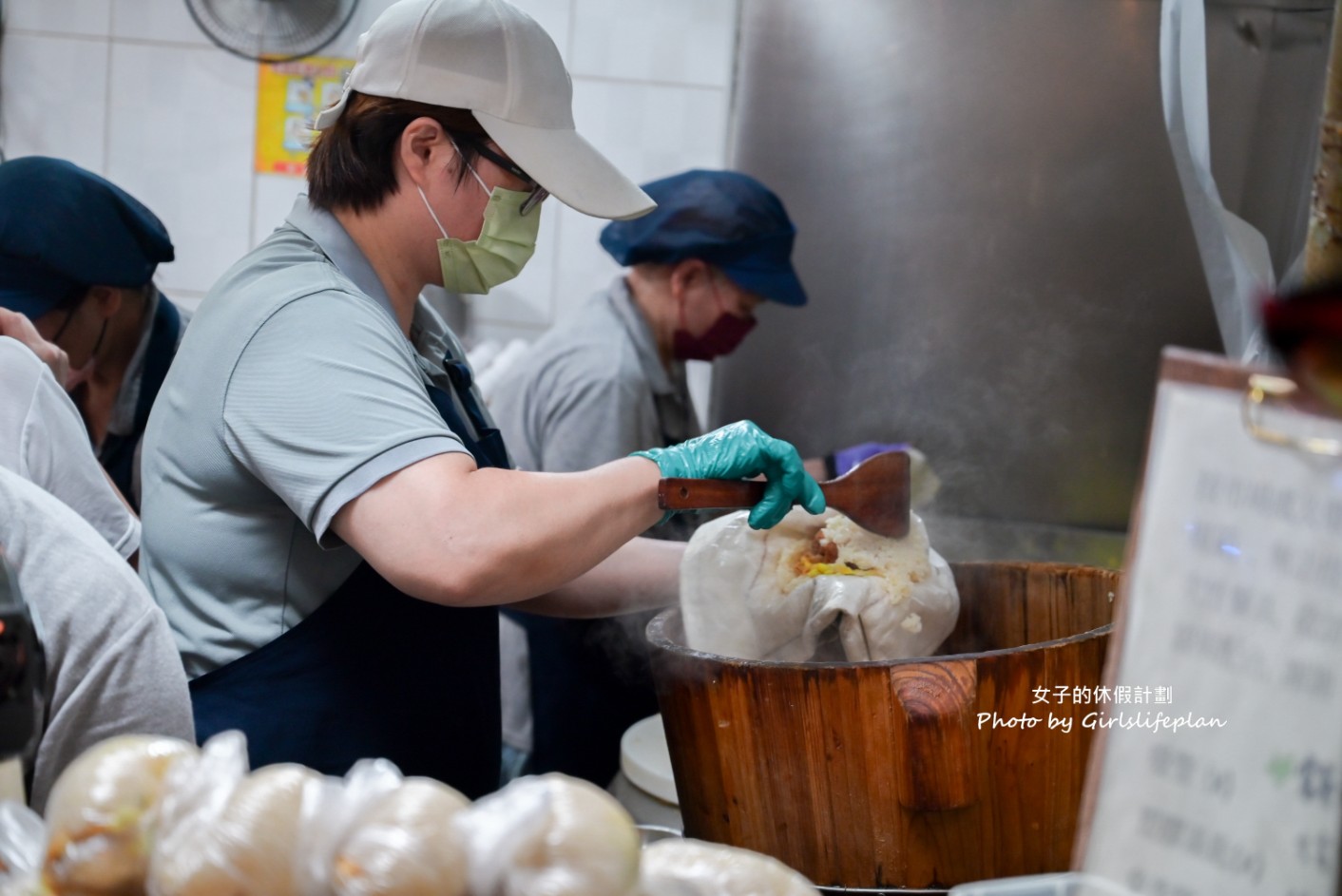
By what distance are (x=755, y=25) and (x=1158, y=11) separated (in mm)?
939

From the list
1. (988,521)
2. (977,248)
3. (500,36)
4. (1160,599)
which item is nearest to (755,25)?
(977,248)

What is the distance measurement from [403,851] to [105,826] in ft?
0.67

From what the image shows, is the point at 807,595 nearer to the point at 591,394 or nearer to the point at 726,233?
the point at 591,394

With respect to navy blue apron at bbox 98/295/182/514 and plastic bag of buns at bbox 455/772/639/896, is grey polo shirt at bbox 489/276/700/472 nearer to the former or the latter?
navy blue apron at bbox 98/295/182/514

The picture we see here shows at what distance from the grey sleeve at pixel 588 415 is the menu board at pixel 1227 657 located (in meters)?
1.82

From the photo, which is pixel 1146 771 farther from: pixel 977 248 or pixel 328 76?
pixel 328 76

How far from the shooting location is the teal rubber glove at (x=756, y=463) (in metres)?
1.40

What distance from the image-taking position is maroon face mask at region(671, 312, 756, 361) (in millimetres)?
2691

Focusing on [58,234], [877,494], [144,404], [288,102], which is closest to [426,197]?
[877,494]

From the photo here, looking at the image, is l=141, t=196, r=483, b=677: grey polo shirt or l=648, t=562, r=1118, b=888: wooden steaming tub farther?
l=141, t=196, r=483, b=677: grey polo shirt

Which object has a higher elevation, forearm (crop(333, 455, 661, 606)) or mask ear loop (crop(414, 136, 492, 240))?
mask ear loop (crop(414, 136, 492, 240))

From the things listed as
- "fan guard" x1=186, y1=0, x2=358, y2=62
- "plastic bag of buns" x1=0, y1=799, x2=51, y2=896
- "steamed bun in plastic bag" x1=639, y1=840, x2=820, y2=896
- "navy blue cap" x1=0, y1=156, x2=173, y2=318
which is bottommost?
"plastic bag of buns" x1=0, y1=799, x2=51, y2=896

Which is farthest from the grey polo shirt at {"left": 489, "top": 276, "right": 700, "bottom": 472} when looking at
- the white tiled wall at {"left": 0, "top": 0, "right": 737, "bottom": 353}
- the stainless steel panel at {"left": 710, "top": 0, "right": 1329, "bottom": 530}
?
the white tiled wall at {"left": 0, "top": 0, "right": 737, "bottom": 353}

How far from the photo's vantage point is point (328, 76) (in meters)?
3.72
